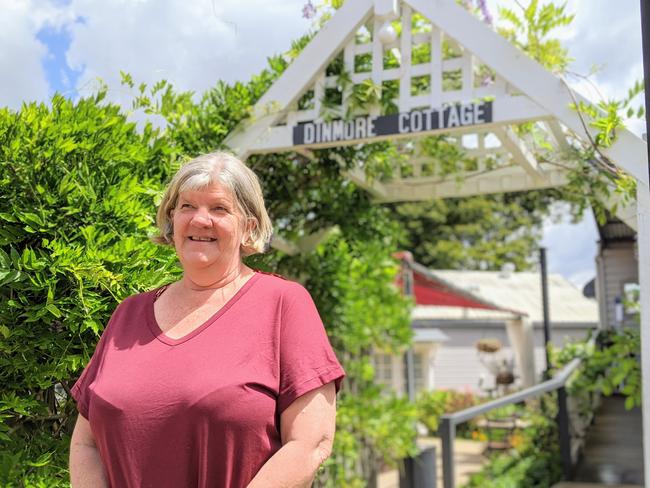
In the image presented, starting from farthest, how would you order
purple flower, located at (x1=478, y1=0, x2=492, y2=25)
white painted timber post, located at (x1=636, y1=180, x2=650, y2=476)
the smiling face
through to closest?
purple flower, located at (x1=478, y1=0, x2=492, y2=25)
white painted timber post, located at (x1=636, y1=180, x2=650, y2=476)
the smiling face

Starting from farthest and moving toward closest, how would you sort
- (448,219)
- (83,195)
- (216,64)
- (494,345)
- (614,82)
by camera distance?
(448,219) → (494,345) → (216,64) → (614,82) → (83,195)

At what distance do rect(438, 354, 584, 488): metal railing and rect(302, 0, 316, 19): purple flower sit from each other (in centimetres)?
270

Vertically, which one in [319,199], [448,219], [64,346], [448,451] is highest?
[448,219]

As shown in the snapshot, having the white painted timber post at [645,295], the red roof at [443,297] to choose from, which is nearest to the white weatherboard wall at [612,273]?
the red roof at [443,297]

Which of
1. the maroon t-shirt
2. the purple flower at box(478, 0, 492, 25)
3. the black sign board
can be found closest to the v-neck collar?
the maroon t-shirt

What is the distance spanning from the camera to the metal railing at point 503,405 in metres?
5.26

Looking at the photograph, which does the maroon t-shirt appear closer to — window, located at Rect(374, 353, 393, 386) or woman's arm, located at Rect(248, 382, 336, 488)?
woman's arm, located at Rect(248, 382, 336, 488)

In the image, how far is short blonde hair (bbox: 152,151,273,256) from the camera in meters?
1.96

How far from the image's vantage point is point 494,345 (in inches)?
712

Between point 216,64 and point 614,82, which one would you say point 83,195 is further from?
point 614,82

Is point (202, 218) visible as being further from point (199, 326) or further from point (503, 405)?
point (503, 405)

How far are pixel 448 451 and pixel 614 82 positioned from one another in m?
2.75

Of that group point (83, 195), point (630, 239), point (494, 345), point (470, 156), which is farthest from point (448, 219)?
point (83, 195)

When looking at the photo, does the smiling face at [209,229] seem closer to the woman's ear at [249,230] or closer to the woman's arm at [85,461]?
the woman's ear at [249,230]
